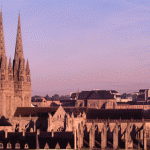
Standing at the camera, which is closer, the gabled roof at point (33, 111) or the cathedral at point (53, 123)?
the cathedral at point (53, 123)

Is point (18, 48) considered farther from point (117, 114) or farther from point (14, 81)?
point (117, 114)

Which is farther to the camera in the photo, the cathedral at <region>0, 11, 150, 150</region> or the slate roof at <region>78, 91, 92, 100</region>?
the slate roof at <region>78, 91, 92, 100</region>

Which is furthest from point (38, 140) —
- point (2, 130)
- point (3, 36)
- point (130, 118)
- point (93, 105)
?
point (93, 105)

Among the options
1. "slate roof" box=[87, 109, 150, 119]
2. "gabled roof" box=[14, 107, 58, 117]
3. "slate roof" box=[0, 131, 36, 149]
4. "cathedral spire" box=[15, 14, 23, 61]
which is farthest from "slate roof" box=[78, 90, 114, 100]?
"slate roof" box=[0, 131, 36, 149]

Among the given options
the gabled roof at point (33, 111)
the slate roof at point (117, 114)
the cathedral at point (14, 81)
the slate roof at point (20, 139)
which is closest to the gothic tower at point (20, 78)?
the cathedral at point (14, 81)

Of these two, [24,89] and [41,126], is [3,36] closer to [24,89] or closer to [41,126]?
[24,89]

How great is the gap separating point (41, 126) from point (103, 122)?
1605 centimetres

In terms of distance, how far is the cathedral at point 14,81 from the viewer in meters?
101

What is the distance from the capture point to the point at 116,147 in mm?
79375

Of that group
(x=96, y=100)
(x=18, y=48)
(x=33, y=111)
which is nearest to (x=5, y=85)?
(x=33, y=111)

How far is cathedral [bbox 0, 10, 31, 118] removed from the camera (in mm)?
101000

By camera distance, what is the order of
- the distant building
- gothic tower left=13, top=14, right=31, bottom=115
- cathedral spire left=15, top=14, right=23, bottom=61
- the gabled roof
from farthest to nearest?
1. the distant building
2. cathedral spire left=15, top=14, right=23, bottom=61
3. gothic tower left=13, top=14, right=31, bottom=115
4. the gabled roof

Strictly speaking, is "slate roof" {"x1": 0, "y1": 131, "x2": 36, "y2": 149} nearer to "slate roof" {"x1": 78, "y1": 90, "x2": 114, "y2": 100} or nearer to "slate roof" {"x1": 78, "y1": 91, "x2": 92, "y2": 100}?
"slate roof" {"x1": 78, "y1": 90, "x2": 114, "y2": 100}

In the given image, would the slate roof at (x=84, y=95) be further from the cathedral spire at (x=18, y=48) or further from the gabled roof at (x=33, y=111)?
the gabled roof at (x=33, y=111)
